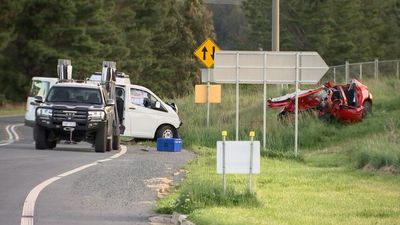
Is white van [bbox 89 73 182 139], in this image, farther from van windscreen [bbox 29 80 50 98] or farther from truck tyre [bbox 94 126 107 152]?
van windscreen [bbox 29 80 50 98]

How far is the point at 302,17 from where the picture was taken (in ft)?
274

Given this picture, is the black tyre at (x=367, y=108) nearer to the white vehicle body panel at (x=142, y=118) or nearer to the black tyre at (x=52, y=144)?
the white vehicle body panel at (x=142, y=118)

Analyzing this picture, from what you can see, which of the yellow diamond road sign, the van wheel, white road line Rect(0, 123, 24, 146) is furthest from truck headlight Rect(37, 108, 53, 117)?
the yellow diamond road sign

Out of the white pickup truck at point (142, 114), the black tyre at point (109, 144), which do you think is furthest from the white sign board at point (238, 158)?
the white pickup truck at point (142, 114)

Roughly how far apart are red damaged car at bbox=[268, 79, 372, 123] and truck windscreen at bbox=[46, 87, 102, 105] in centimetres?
829

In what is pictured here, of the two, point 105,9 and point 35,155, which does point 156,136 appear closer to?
point 35,155

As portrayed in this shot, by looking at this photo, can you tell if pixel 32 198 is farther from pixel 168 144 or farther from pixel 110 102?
pixel 168 144

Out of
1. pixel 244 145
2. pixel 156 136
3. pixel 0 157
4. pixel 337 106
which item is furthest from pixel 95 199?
pixel 337 106

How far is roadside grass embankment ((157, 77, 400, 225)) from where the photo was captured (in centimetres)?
1262

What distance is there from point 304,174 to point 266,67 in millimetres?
6907

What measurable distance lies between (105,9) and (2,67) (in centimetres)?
1259

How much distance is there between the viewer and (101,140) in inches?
949

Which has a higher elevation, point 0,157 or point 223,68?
point 223,68

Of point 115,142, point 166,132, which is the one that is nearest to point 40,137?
point 115,142
